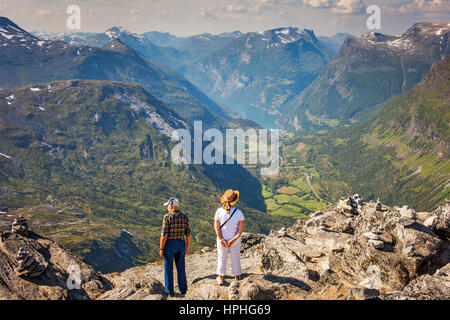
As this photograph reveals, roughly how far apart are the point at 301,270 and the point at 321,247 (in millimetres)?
9613

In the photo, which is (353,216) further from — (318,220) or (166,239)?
(166,239)

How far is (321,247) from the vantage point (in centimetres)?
3067

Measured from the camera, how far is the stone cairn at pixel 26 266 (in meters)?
17.4

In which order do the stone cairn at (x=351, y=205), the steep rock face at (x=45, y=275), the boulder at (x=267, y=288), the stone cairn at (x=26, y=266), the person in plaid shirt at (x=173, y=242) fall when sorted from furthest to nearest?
the stone cairn at (x=351, y=205), the person in plaid shirt at (x=173, y=242), the stone cairn at (x=26, y=266), the steep rock face at (x=45, y=275), the boulder at (x=267, y=288)

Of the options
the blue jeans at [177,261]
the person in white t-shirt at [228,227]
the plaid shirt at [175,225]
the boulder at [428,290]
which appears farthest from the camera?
the blue jeans at [177,261]

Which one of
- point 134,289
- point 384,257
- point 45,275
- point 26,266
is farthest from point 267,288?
point 26,266

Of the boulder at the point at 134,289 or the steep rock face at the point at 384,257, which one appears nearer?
the boulder at the point at 134,289

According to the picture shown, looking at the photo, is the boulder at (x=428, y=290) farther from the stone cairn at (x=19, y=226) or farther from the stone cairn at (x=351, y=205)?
the stone cairn at (x=19, y=226)

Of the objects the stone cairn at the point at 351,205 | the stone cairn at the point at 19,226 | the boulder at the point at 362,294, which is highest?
the stone cairn at the point at 19,226

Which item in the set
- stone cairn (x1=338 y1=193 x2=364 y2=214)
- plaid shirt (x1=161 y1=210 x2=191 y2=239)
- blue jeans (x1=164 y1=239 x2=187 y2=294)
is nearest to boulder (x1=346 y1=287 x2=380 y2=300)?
blue jeans (x1=164 y1=239 x2=187 y2=294)

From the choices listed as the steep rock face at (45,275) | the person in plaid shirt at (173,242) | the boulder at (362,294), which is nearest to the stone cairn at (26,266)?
the steep rock face at (45,275)
